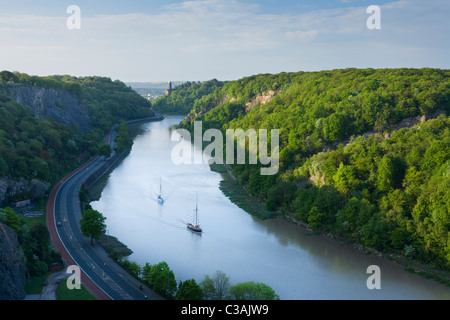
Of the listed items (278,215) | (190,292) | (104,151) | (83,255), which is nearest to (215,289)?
(190,292)

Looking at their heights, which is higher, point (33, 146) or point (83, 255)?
point (33, 146)

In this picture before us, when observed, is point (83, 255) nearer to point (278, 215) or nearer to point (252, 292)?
point (252, 292)

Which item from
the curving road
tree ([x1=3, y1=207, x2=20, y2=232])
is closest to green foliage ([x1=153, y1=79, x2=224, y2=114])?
the curving road

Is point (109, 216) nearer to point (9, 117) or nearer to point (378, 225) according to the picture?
point (9, 117)

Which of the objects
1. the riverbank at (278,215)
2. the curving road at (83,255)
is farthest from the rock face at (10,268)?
the riverbank at (278,215)

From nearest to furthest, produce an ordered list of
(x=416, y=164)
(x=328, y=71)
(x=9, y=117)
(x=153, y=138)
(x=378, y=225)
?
(x=378, y=225) < (x=416, y=164) < (x=9, y=117) < (x=328, y=71) < (x=153, y=138)

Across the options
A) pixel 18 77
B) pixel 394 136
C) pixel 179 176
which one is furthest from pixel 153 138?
pixel 394 136
